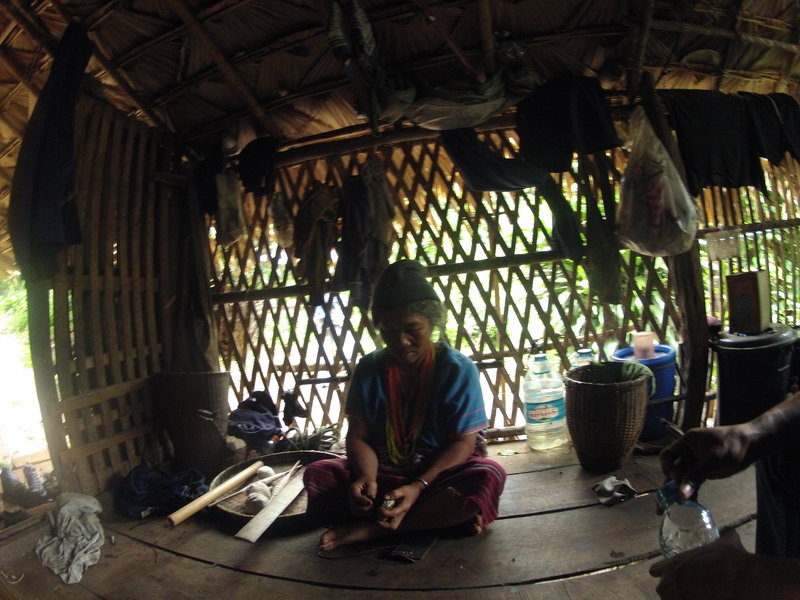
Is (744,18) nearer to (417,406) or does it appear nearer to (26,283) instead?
(417,406)

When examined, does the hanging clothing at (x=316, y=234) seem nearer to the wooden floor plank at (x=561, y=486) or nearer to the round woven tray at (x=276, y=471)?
the round woven tray at (x=276, y=471)

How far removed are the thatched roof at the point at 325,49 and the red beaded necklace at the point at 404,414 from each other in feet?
5.52

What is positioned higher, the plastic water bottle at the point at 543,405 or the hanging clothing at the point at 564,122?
the hanging clothing at the point at 564,122

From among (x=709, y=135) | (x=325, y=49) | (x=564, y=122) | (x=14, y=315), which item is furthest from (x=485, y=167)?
(x=14, y=315)

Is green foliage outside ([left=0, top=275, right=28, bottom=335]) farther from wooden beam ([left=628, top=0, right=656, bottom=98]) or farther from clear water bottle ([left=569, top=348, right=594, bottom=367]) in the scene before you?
wooden beam ([left=628, top=0, right=656, bottom=98])

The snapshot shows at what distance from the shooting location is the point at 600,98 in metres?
2.88

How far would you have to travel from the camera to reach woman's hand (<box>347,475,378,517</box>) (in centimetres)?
196

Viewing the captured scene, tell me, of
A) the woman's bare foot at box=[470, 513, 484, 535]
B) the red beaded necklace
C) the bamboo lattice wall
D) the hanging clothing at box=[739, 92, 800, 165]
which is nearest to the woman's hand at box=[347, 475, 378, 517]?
the red beaded necklace

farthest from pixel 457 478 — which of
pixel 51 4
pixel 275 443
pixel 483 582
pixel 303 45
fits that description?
pixel 51 4

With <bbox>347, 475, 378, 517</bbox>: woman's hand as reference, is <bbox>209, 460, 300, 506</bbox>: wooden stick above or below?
below

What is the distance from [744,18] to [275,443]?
155 inches

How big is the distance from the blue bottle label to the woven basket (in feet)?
1.13

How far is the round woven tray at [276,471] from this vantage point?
98.6 inches

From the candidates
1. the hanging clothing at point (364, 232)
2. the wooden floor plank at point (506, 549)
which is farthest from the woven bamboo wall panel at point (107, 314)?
the hanging clothing at point (364, 232)
